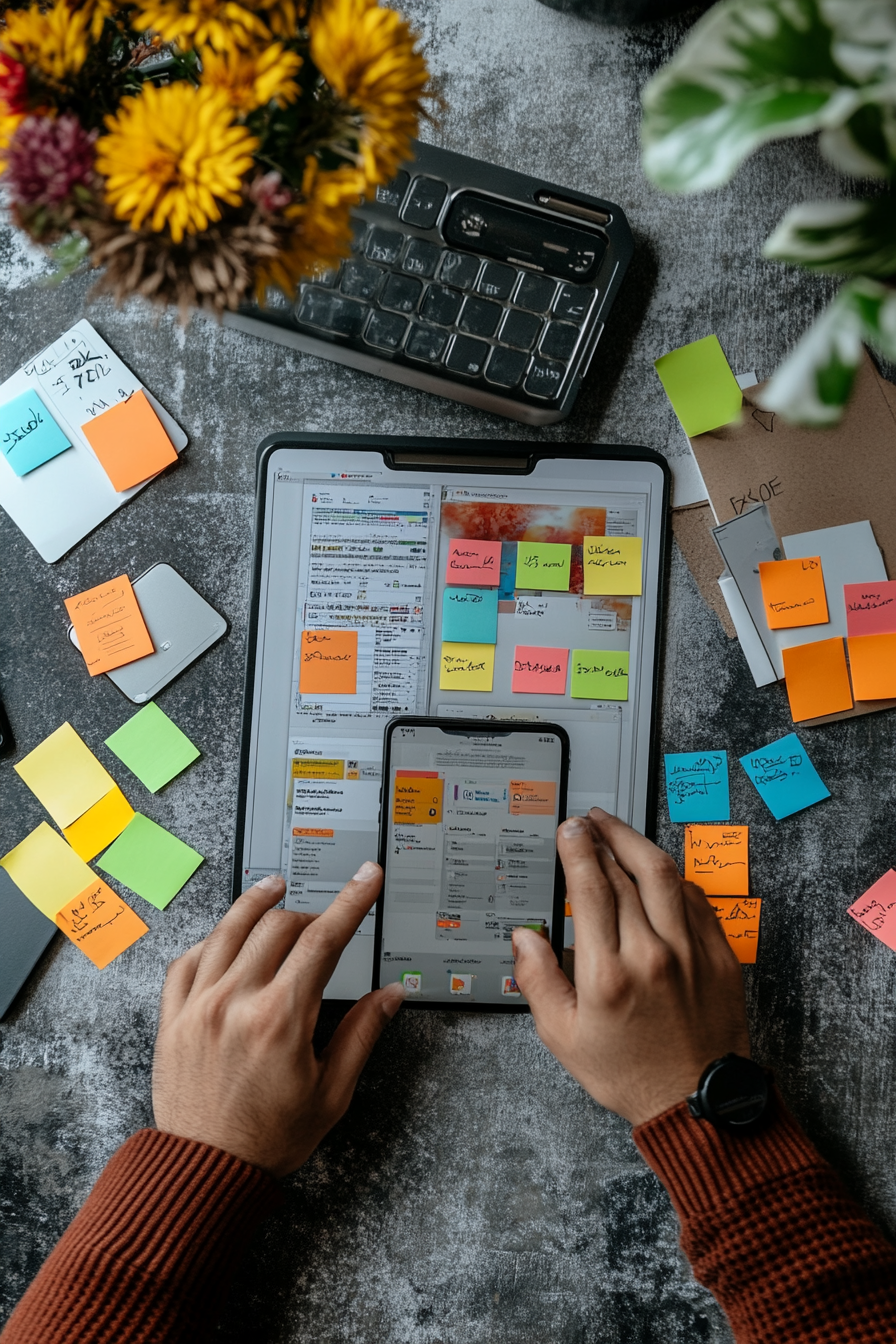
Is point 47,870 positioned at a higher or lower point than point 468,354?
lower

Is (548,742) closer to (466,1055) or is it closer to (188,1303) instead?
(466,1055)

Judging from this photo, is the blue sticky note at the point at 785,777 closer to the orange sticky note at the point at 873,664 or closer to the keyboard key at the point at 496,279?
the orange sticky note at the point at 873,664

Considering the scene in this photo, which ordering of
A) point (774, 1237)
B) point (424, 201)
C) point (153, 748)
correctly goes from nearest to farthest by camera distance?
point (774, 1237) → point (424, 201) → point (153, 748)

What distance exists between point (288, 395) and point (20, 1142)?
0.77 metres

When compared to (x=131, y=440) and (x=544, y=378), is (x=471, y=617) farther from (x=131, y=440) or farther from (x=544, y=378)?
(x=131, y=440)

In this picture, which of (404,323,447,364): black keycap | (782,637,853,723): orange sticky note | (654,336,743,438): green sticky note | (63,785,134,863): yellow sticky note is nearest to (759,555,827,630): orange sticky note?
(782,637,853,723): orange sticky note

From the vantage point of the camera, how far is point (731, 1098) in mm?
660

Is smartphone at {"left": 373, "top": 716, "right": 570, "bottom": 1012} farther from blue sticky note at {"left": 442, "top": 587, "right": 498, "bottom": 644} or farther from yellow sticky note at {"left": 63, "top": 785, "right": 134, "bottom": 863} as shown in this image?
yellow sticky note at {"left": 63, "top": 785, "right": 134, "bottom": 863}

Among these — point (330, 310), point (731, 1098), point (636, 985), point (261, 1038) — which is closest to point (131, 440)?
point (330, 310)

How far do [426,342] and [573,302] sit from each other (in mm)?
135

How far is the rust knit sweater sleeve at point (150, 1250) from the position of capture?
Result: 0.62m

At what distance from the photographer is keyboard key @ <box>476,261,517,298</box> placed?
0.73 metres

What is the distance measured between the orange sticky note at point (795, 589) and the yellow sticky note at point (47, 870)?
0.71 meters

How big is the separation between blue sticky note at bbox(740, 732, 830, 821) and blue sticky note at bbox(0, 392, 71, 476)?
740 millimetres
